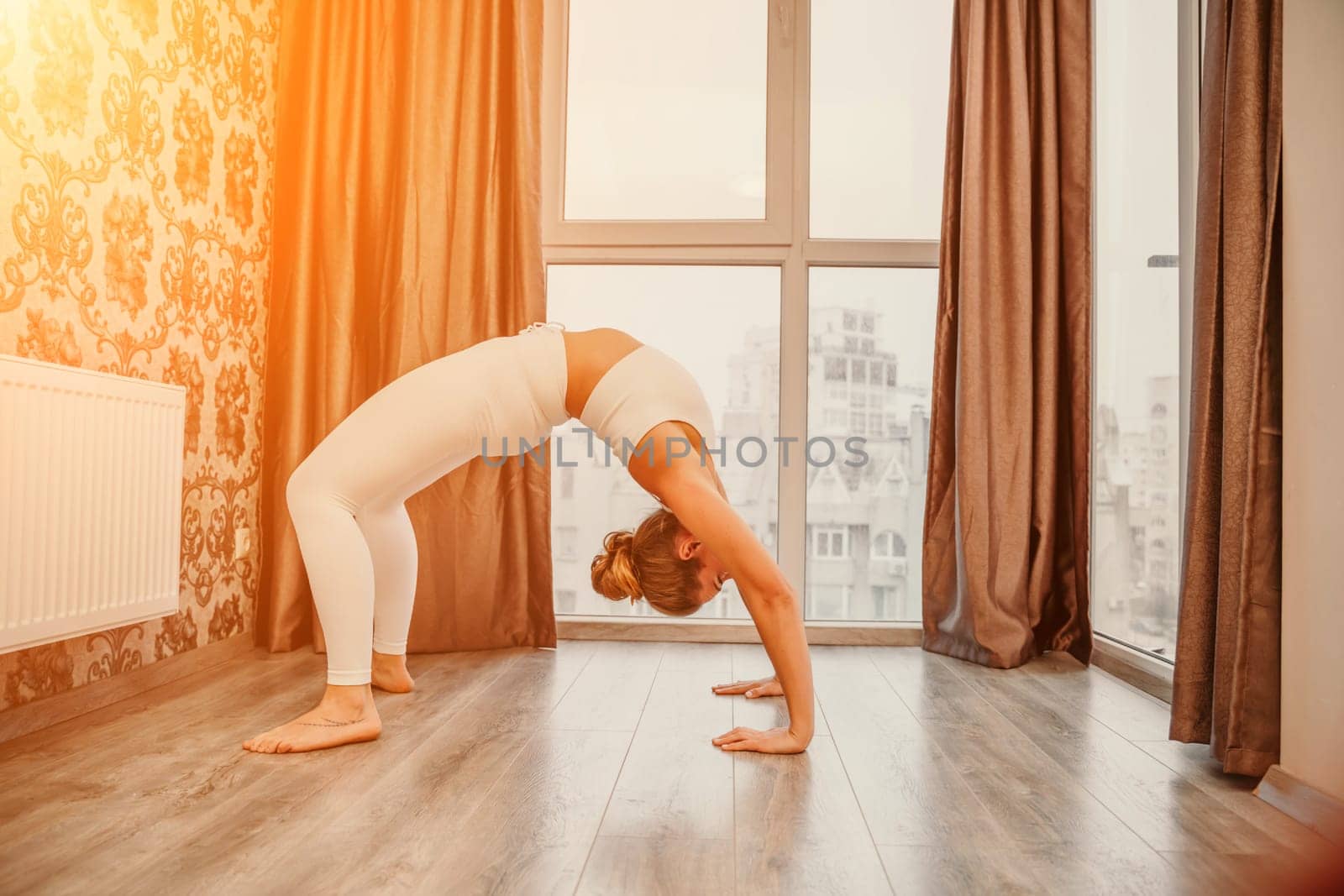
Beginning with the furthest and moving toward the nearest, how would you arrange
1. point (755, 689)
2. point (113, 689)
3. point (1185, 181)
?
point (1185, 181) < point (755, 689) < point (113, 689)

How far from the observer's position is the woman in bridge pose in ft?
5.74

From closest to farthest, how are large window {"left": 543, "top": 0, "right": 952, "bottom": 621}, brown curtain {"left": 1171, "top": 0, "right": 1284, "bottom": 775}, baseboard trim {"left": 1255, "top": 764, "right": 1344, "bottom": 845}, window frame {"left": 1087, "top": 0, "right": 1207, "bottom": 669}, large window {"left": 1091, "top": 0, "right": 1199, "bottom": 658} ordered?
1. baseboard trim {"left": 1255, "top": 764, "right": 1344, "bottom": 845}
2. brown curtain {"left": 1171, "top": 0, "right": 1284, "bottom": 775}
3. window frame {"left": 1087, "top": 0, "right": 1207, "bottom": 669}
4. large window {"left": 1091, "top": 0, "right": 1199, "bottom": 658}
5. large window {"left": 543, "top": 0, "right": 952, "bottom": 621}

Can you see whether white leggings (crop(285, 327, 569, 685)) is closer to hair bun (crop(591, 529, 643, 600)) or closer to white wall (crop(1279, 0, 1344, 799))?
hair bun (crop(591, 529, 643, 600))

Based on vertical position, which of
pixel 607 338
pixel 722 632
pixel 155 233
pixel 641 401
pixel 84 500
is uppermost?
pixel 155 233

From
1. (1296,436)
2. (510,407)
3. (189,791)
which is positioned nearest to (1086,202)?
(1296,436)

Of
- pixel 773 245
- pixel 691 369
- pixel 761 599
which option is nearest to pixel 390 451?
pixel 761 599

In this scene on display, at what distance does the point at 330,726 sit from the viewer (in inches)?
70.6

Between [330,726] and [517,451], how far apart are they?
70cm

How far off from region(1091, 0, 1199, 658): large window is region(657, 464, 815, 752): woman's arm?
127cm

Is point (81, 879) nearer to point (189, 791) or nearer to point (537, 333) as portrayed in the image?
point (189, 791)

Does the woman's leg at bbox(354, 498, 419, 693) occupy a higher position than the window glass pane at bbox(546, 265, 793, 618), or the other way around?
the window glass pane at bbox(546, 265, 793, 618)

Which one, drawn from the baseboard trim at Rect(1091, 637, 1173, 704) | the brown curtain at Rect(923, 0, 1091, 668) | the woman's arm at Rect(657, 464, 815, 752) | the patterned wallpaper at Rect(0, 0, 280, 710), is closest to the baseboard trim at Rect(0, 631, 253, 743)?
the patterned wallpaper at Rect(0, 0, 280, 710)

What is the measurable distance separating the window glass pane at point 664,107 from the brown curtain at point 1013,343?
707 millimetres

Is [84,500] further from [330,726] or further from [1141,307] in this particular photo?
[1141,307]
